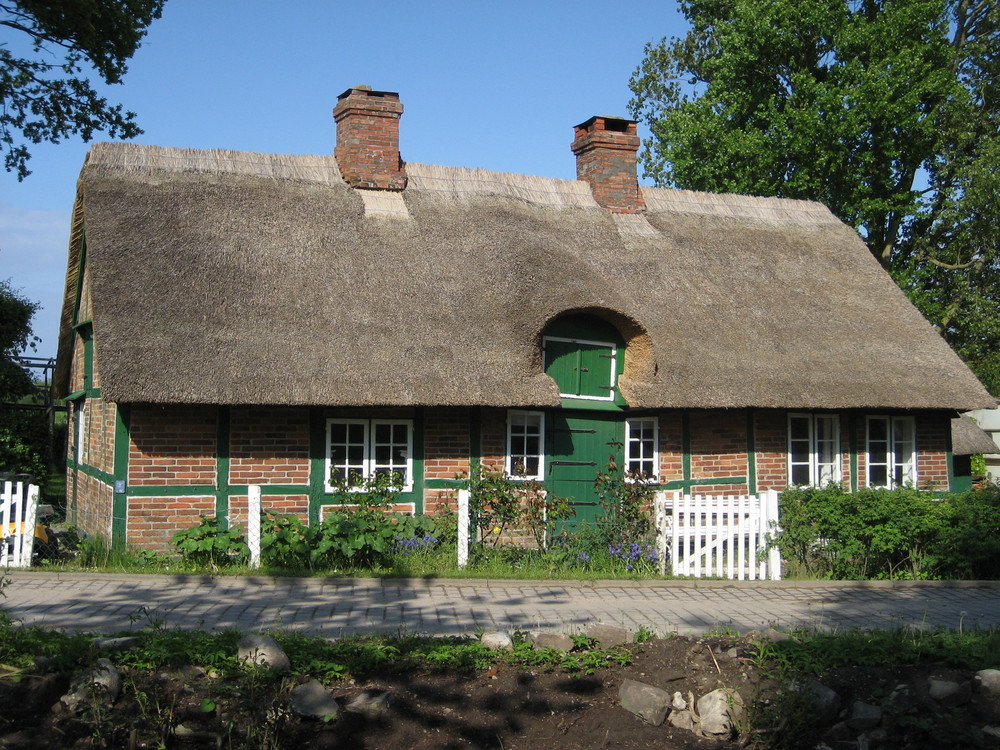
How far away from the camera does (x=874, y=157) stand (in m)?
25.7

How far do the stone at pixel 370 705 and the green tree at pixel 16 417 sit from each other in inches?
518

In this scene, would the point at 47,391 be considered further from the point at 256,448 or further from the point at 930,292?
the point at 930,292

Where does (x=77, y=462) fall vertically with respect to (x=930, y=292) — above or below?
below

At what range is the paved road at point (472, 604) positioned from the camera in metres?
8.41

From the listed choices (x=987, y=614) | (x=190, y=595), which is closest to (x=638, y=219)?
(x=987, y=614)

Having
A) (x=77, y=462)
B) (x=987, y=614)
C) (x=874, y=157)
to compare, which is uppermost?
(x=874, y=157)

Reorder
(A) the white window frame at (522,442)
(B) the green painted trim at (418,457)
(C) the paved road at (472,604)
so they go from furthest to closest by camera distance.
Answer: (A) the white window frame at (522,442) < (B) the green painted trim at (418,457) < (C) the paved road at (472,604)

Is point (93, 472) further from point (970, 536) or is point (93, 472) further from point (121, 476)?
point (970, 536)

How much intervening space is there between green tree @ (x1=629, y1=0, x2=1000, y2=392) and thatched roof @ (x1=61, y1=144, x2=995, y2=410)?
8.73 m

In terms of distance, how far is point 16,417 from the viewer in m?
17.2

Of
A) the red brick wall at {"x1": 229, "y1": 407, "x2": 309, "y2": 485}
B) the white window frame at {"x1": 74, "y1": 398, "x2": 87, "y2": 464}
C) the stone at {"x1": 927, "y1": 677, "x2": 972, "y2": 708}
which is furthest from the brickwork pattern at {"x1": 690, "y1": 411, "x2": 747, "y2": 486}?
the white window frame at {"x1": 74, "y1": 398, "x2": 87, "y2": 464}

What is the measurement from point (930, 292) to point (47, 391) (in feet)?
73.9

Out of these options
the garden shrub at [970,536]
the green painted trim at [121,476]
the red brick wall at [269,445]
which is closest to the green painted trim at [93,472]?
the green painted trim at [121,476]

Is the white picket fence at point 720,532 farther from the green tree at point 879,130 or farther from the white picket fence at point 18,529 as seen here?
the green tree at point 879,130
